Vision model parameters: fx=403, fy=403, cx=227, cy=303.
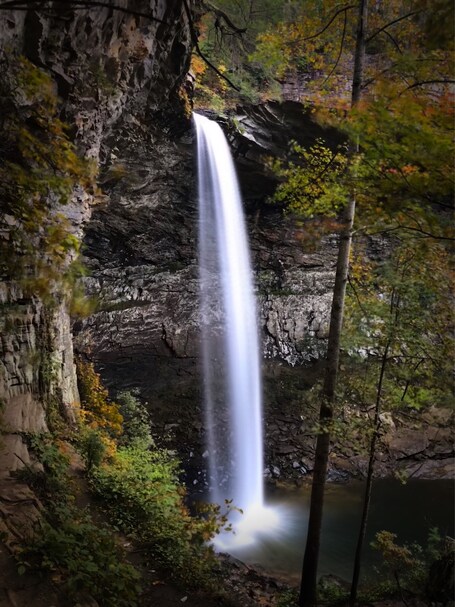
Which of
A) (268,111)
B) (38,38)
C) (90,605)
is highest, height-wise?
(268,111)

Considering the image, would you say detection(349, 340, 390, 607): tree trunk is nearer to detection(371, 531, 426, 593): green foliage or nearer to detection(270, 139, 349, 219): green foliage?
detection(371, 531, 426, 593): green foliage

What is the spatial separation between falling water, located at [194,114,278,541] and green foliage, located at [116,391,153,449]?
8.90ft

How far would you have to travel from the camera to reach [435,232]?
3.17 m

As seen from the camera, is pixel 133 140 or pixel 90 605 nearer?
pixel 90 605

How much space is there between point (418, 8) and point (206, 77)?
12.0 metres

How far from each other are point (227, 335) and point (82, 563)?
40.7 ft

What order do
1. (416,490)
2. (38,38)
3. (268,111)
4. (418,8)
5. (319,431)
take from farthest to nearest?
(268,111)
(416,490)
(38,38)
(319,431)
(418,8)

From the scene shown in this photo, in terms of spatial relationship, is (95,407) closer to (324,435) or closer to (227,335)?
(227,335)

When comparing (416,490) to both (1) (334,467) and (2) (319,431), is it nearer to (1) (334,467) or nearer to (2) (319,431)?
(1) (334,467)

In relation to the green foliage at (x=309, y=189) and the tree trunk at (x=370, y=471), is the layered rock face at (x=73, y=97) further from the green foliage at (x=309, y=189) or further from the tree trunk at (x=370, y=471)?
the tree trunk at (x=370, y=471)

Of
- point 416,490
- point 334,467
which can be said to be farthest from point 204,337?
point 416,490

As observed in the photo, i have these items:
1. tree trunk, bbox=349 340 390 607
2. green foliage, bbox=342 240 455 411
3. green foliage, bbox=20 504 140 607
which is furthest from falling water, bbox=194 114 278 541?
green foliage, bbox=20 504 140 607

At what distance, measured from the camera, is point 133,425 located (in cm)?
1161

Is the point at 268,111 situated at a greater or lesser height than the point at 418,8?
greater
